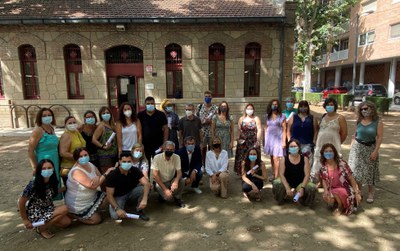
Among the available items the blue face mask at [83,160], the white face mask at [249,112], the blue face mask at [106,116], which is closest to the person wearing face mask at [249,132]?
the white face mask at [249,112]

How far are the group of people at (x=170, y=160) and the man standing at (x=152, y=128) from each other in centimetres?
2

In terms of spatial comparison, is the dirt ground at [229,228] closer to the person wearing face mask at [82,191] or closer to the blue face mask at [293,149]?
the person wearing face mask at [82,191]

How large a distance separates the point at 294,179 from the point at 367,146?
1269 millimetres

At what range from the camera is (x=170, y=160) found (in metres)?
4.25

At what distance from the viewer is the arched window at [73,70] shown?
10.6m

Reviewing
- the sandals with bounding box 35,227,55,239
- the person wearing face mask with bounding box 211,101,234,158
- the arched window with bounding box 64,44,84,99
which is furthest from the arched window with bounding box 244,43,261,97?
the sandals with bounding box 35,227,55,239

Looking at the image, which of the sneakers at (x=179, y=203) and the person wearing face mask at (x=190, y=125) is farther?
the person wearing face mask at (x=190, y=125)

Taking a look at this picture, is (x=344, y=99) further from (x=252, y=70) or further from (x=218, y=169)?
(x=218, y=169)

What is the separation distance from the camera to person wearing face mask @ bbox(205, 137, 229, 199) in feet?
14.6

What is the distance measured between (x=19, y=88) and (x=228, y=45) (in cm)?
863

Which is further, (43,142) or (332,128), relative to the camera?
(332,128)

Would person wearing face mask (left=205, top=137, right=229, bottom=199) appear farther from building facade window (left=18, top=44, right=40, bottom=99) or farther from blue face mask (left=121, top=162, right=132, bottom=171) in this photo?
building facade window (left=18, top=44, right=40, bottom=99)

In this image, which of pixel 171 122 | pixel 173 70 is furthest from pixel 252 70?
pixel 171 122

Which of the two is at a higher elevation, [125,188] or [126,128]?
[126,128]
